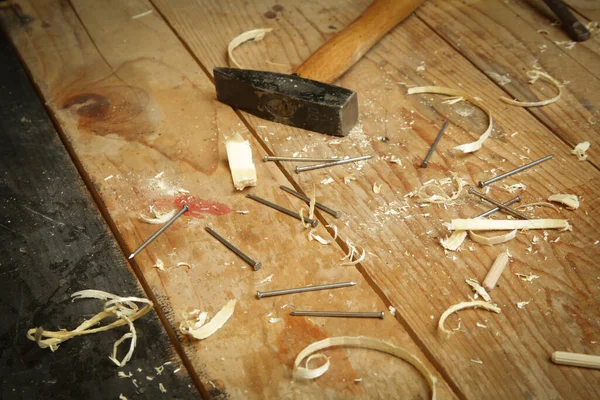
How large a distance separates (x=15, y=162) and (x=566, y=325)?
134 cm

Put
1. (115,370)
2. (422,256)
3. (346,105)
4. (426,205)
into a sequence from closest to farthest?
(115,370) < (422,256) < (426,205) < (346,105)

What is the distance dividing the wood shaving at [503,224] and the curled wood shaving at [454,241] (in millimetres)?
12

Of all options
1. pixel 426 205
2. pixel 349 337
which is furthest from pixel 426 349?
pixel 426 205

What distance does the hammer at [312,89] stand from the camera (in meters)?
1.58

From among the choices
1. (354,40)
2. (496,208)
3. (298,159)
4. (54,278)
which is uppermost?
Answer: (354,40)

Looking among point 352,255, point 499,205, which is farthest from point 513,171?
point 352,255

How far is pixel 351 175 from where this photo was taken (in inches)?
60.6

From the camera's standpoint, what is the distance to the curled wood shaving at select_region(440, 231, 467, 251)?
1.36 metres

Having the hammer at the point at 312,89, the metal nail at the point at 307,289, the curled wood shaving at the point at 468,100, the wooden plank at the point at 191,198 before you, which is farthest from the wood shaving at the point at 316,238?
the curled wood shaving at the point at 468,100

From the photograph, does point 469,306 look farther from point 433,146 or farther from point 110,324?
point 110,324

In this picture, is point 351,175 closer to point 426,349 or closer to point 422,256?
point 422,256

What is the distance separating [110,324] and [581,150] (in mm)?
1183

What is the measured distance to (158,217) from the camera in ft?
4.71

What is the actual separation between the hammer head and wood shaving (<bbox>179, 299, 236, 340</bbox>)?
0.58m
